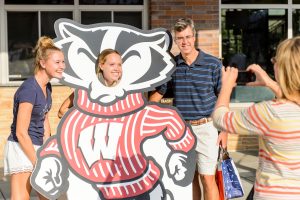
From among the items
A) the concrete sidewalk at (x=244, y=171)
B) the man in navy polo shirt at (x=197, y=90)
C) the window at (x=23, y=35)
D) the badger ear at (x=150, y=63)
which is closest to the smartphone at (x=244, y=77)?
the concrete sidewalk at (x=244, y=171)

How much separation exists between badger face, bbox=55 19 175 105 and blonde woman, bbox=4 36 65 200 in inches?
4.7

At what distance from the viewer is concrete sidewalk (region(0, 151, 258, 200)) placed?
6366mm

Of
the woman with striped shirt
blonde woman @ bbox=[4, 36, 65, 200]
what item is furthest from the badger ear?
the woman with striped shirt

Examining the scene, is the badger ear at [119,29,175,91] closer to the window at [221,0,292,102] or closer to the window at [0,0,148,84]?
the window at [0,0,148,84]

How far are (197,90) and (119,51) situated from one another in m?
0.67

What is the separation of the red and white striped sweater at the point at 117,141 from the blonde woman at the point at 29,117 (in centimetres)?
19

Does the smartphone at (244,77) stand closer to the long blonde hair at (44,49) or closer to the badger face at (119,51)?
the badger face at (119,51)

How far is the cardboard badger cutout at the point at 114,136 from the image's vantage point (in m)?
3.99

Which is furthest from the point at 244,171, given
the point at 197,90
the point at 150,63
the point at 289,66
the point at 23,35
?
the point at 289,66

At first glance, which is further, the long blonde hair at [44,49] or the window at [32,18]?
the window at [32,18]

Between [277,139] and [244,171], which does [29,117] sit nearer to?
[277,139]

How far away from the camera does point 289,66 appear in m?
2.73

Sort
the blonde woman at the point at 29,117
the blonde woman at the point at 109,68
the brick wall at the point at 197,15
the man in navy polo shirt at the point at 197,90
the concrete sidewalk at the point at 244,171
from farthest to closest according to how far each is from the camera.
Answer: the brick wall at the point at 197,15, the concrete sidewalk at the point at 244,171, the man in navy polo shirt at the point at 197,90, the blonde woman at the point at 109,68, the blonde woman at the point at 29,117

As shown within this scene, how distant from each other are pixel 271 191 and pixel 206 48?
216 inches
